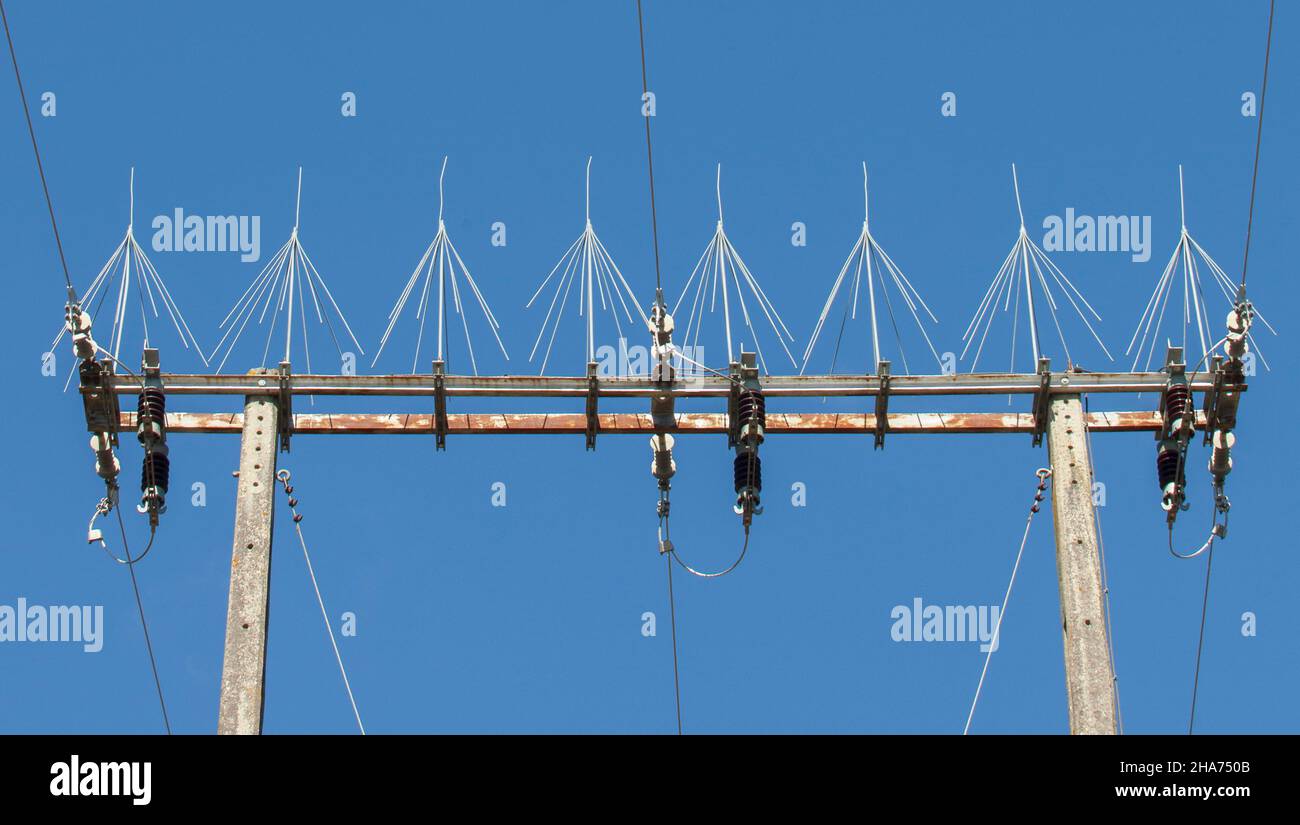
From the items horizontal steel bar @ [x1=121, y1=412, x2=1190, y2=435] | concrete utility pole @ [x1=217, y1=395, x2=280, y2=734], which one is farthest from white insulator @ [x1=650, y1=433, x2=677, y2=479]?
concrete utility pole @ [x1=217, y1=395, x2=280, y2=734]

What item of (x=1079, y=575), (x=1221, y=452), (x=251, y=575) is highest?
(x=1221, y=452)

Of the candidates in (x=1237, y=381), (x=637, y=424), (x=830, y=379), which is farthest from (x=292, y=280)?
(x=1237, y=381)

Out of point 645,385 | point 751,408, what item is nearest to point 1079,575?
point 751,408

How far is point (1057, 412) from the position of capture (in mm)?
31859

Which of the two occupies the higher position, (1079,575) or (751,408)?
(751,408)

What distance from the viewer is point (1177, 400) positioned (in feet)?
105

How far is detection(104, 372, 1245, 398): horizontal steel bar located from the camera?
104 feet

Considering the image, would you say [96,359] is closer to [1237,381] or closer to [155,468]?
[155,468]

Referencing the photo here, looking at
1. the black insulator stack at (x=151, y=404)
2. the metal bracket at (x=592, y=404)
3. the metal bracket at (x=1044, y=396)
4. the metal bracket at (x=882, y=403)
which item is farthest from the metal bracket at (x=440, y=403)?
the metal bracket at (x=1044, y=396)

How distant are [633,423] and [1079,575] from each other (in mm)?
5524

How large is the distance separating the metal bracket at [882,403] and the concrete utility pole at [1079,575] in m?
1.84

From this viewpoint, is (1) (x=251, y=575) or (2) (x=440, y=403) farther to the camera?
(2) (x=440, y=403)

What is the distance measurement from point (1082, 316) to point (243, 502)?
32.5 ft

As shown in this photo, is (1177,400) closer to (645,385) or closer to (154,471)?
(645,385)
